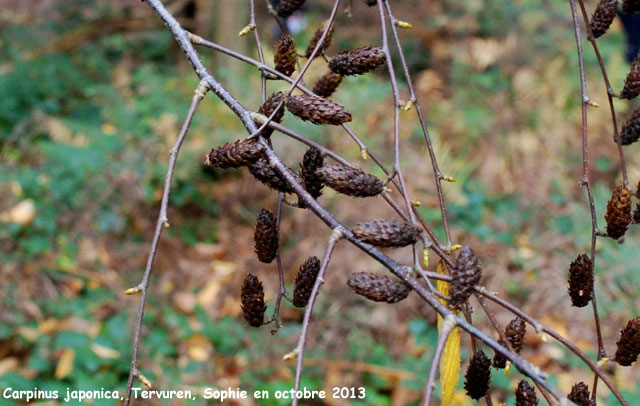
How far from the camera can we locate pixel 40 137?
362 centimetres

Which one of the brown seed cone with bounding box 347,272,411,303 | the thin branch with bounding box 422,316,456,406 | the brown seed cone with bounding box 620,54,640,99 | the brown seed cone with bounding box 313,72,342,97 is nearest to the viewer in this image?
the thin branch with bounding box 422,316,456,406

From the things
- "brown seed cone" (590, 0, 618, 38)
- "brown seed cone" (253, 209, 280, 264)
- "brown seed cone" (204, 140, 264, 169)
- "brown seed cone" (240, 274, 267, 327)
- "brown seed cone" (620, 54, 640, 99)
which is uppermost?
"brown seed cone" (590, 0, 618, 38)

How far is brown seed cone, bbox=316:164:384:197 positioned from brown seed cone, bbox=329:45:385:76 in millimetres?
178

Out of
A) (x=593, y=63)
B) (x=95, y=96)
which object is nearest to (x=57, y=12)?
(x=95, y=96)

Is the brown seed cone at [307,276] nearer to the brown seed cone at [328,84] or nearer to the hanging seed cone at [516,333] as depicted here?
the hanging seed cone at [516,333]

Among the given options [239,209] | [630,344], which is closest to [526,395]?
[630,344]

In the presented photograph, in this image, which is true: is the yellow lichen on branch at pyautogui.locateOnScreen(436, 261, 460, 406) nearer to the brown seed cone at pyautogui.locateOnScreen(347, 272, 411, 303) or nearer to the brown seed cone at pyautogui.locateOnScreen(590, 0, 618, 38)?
the brown seed cone at pyautogui.locateOnScreen(347, 272, 411, 303)

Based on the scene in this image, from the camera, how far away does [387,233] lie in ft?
2.03

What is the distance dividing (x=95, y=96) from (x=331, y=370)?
274 cm

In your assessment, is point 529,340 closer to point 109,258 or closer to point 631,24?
point 109,258

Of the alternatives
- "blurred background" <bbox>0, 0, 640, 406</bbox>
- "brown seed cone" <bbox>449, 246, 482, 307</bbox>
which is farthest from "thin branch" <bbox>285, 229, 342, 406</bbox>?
"blurred background" <bbox>0, 0, 640, 406</bbox>

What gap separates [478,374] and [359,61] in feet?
1.42

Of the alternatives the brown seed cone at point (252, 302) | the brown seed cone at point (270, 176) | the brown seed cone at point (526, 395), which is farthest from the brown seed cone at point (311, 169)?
the brown seed cone at point (526, 395)

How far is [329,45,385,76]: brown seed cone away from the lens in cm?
77
